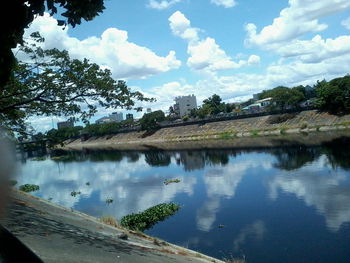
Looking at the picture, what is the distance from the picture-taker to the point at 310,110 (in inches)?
3767

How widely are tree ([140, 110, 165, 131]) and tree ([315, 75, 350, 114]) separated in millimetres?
Answer: 67961

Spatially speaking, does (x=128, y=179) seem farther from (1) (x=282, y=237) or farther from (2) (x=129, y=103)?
(2) (x=129, y=103)

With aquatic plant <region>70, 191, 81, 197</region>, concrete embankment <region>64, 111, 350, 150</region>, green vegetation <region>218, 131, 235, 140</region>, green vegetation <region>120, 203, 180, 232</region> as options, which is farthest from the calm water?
green vegetation <region>218, 131, 235, 140</region>

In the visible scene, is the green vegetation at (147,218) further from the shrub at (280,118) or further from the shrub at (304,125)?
the shrub at (280,118)

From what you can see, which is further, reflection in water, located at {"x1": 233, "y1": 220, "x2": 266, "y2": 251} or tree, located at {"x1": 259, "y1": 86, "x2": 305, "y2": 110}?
tree, located at {"x1": 259, "y1": 86, "x2": 305, "y2": 110}

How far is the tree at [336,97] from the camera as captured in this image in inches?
3391

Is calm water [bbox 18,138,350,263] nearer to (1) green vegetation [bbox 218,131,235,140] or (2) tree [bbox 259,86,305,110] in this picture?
(1) green vegetation [bbox 218,131,235,140]

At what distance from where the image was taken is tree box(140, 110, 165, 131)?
14412 centimetres

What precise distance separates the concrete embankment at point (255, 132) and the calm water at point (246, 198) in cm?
1664

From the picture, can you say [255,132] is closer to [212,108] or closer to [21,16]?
[212,108]

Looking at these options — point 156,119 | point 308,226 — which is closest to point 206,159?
point 308,226

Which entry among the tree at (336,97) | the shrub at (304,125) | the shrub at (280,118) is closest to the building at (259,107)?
the shrub at (280,118)

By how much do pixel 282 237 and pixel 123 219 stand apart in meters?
13.2

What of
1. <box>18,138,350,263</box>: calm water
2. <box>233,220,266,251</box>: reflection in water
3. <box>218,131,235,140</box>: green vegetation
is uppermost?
<box>218,131,235,140</box>: green vegetation
